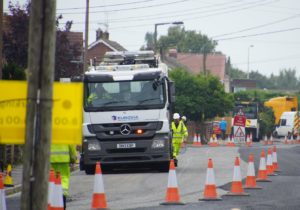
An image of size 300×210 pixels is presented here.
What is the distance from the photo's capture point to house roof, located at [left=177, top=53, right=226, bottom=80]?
13600 centimetres

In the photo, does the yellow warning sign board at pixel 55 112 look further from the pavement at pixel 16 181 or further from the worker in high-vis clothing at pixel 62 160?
the pavement at pixel 16 181

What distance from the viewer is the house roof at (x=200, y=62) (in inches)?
5354

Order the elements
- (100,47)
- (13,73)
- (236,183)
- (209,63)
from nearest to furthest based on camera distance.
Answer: (236,183) → (13,73) → (100,47) → (209,63)

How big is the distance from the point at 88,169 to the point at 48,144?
18.8m

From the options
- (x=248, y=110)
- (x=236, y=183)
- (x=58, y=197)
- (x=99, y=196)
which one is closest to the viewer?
(x=58, y=197)

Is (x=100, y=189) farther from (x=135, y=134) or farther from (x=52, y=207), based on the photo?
(x=135, y=134)

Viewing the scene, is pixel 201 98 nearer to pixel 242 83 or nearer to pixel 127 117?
pixel 127 117

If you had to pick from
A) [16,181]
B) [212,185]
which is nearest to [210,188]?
[212,185]

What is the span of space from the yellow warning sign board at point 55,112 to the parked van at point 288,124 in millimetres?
70234

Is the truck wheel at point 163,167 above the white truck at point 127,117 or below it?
below

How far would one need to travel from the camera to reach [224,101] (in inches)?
2758

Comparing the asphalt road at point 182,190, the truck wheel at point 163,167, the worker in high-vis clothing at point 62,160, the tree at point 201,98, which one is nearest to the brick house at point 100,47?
the tree at point 201,98

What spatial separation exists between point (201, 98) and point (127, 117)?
143 ft

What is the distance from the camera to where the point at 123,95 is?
Answer: 25781 millimetres
